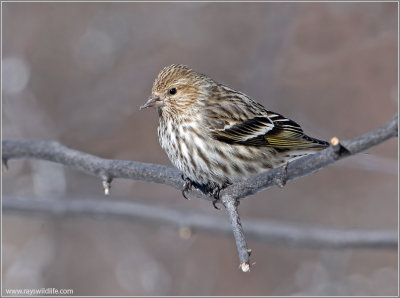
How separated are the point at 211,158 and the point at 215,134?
0.25 m

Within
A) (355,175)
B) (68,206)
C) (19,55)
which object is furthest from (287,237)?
(19,55)

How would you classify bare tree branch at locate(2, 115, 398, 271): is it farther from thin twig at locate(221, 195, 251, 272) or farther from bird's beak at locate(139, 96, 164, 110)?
bird's beak at locate(139, 96, 164, 110)

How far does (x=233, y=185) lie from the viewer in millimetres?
4047

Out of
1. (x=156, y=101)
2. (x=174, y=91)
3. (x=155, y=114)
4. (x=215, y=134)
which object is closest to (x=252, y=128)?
(x=215, y=134)

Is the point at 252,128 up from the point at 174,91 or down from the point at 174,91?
down

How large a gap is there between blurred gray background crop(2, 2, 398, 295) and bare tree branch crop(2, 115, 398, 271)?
2.18 meters

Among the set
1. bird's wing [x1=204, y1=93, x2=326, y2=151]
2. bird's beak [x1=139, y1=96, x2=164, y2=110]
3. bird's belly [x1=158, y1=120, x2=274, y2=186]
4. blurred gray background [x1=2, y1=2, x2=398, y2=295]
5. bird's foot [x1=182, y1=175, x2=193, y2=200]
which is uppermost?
blurred gray background [x1=2, y1=2, x2=398, y2=295]

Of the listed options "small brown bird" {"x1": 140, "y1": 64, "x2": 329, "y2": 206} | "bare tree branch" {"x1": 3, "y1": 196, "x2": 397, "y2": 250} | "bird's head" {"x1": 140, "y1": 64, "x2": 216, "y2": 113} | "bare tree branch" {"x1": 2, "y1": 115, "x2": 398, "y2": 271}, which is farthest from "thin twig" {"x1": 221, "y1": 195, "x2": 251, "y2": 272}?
"bare tree branch" {"x1": 3, "y1": 196, "x2": 397, "y2": 250}

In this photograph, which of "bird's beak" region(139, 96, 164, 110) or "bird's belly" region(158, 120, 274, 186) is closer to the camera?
"bird's belly" region(158, 120, 274, 186)

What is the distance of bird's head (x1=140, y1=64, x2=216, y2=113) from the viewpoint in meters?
4.97

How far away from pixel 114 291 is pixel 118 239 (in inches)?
27.6

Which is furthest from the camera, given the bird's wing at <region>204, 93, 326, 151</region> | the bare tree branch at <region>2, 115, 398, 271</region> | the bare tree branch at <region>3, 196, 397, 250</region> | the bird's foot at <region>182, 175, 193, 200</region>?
the bare tree branch at <region>3, 196, 397, 250</region>

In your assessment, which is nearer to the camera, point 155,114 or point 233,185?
point 233,185

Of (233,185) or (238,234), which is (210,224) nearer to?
(233,185)
